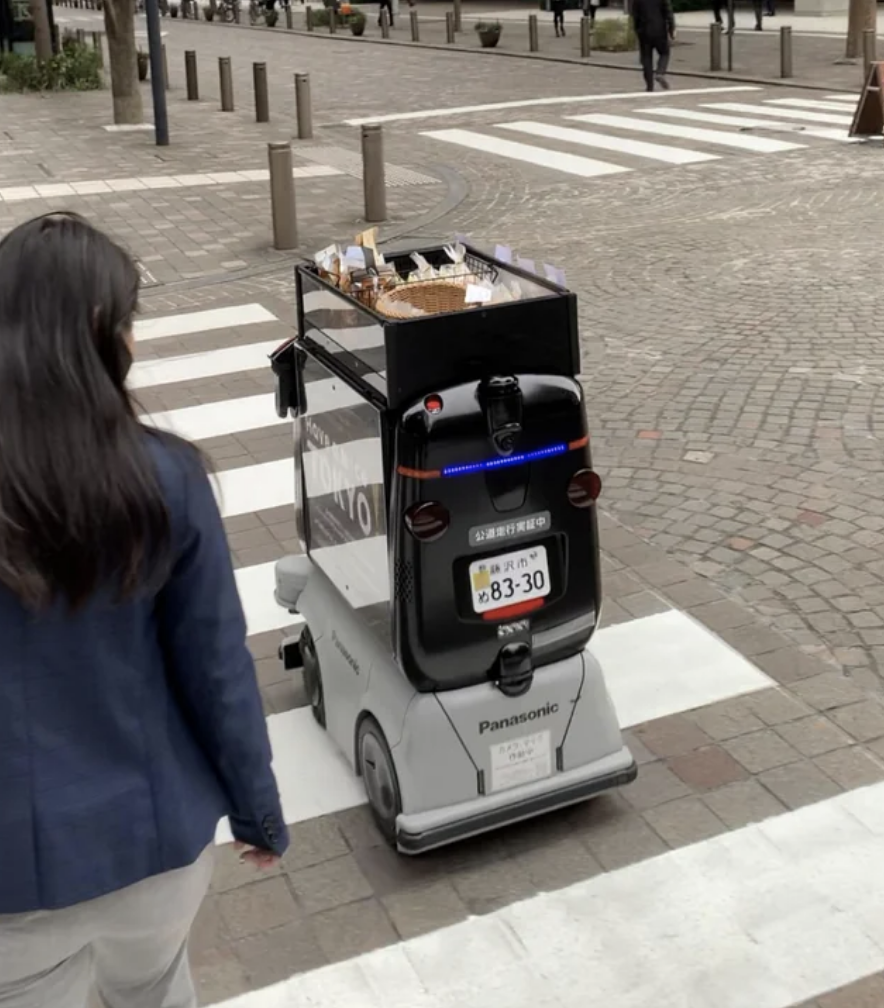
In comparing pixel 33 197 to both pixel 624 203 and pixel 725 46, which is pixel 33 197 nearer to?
pixel 624 203

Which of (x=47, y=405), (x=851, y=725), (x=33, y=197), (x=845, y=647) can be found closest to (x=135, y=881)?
(x=47, y=405)

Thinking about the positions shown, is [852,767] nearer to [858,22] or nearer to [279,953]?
[279,953]

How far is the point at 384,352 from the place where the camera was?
3.40 metres

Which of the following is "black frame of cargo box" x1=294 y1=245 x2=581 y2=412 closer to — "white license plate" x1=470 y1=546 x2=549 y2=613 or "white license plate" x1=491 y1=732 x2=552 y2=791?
"white license plate" x1=470 y1=546 x2=549 y2=613

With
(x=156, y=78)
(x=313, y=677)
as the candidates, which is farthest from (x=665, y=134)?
(x=313, y=677)

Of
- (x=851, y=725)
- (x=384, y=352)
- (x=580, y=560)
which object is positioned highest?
(x=384, y=352)

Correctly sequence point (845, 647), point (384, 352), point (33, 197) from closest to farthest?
1. point (384, 352)
2. point (845, 647)
3. point (33, 197)

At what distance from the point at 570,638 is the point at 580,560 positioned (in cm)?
23

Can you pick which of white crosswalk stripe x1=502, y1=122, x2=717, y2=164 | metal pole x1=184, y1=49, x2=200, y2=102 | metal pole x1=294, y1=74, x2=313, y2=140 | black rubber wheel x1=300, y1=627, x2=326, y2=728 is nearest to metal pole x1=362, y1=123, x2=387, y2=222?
white crosswalk stripe x1=502, y1=122, x2=717, y2=164

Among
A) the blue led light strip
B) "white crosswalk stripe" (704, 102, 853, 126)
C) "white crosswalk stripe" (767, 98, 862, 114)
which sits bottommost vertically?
the blue led light strip

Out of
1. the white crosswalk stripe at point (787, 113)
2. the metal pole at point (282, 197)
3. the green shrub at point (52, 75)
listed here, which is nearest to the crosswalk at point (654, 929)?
the metal pole at point (282, 197)

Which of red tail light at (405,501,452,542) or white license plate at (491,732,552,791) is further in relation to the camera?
white license plate at (491,732,552,791)

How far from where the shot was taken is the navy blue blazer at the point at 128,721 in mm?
2092

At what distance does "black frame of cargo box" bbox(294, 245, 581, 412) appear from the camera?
334cm
